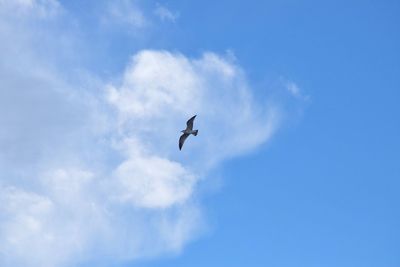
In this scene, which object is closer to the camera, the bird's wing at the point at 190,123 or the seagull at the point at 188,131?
the bird's wing at the point at 190,123

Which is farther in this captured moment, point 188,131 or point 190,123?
point 188,131

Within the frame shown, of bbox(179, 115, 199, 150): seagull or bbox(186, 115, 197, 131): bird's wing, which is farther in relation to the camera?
bbox(179, 115, 199, 150): seagull

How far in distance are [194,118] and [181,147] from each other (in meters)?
6.65

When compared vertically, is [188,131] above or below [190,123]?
above

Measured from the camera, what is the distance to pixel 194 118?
433 ft

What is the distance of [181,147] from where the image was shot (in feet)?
447
